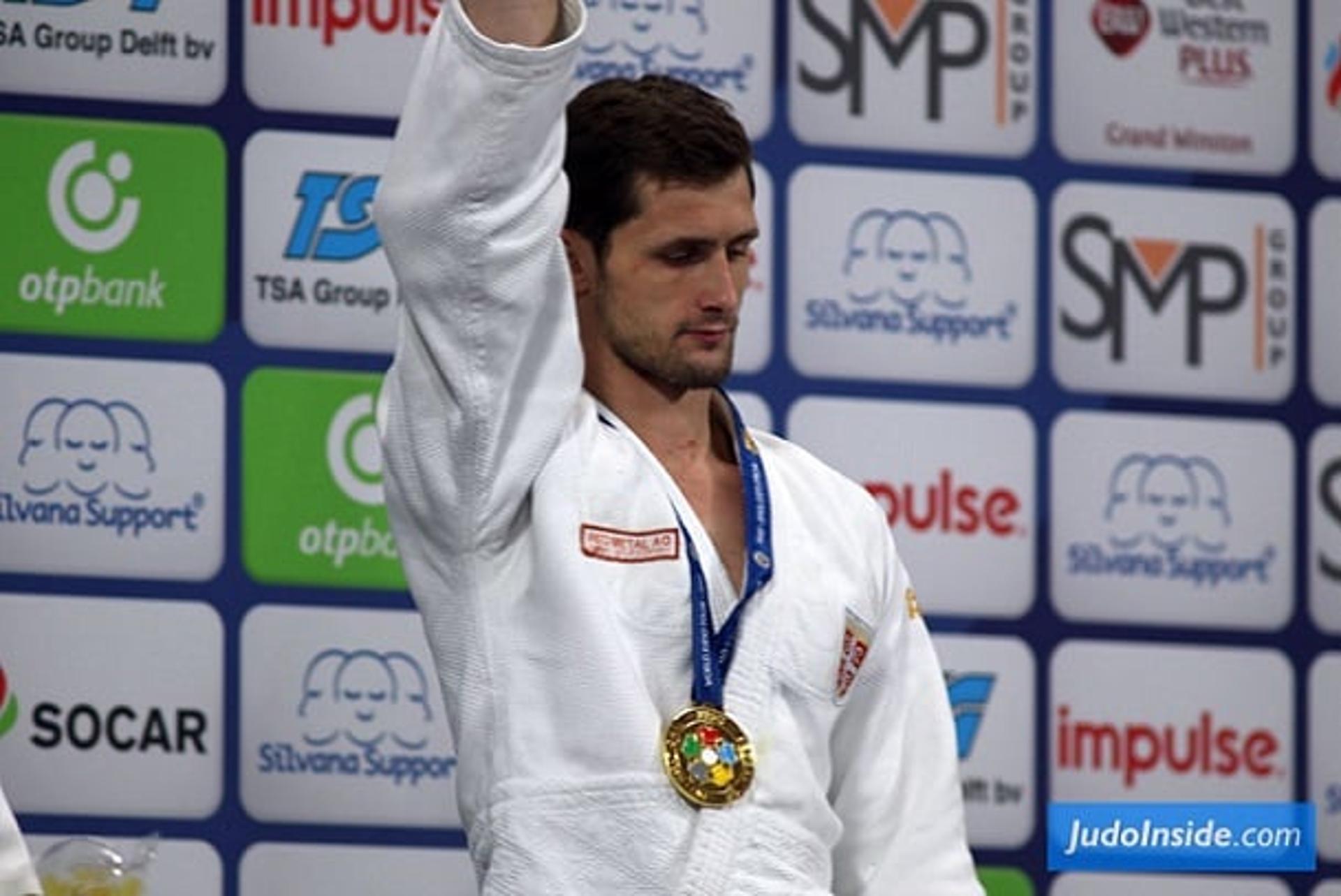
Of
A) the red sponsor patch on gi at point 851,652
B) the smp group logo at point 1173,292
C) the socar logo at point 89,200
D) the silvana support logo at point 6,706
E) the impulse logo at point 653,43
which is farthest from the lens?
the smp group logo at point 1173,292

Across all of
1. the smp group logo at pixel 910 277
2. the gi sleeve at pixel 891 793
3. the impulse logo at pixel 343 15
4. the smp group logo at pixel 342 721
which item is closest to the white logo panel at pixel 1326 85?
the smp group logo at pixel 910 277

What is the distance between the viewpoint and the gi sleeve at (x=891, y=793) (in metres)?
3.88

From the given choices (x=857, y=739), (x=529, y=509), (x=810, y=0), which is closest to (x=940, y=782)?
(x=857, y=739)

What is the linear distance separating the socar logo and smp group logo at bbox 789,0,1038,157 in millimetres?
1172

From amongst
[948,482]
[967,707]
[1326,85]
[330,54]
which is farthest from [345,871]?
[1326,85]

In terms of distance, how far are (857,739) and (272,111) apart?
192 centimetres

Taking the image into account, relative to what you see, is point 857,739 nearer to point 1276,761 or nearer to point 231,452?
point 231,452

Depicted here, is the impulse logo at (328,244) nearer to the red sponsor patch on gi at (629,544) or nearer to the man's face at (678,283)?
the man's face at (678,283)

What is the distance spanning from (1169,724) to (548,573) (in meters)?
2.33

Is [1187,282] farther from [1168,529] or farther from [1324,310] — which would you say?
[1168,529]

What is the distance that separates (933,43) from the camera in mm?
5684

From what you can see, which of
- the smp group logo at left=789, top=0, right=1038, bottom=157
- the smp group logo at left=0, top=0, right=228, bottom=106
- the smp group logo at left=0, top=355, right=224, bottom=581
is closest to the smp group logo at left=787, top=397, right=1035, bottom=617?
the smp group logo at left=789, top=0, right=1038, bottom=157

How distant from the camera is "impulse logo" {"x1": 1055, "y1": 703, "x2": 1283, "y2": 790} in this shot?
5.66 meters

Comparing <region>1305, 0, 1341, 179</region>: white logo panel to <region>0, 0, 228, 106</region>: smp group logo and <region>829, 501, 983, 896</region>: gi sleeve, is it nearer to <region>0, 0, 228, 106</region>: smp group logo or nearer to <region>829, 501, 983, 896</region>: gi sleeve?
<region>0, 0, 228, 106</region>: smp group logo
